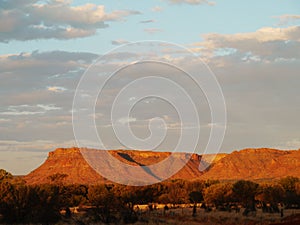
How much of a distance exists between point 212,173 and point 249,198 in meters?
98.2

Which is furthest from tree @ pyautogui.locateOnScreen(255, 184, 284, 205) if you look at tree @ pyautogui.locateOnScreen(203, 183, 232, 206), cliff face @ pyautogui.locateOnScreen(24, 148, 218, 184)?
cliff face @ pyautogui.locateOnScreen(24, 148, 218, 184)

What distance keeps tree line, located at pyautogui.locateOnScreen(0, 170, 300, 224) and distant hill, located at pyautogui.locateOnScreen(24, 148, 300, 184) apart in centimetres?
6041

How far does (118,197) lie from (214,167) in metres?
117

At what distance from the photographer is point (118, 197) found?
5953cm

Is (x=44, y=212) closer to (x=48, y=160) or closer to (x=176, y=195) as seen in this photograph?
(x=176, y=195)

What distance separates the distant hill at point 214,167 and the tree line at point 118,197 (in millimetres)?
60407

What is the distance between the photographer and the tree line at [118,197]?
143 ft

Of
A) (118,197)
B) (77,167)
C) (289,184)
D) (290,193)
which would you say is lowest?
(290,193)

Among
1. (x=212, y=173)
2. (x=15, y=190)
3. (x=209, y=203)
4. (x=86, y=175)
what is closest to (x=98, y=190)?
(x=15, y=190)

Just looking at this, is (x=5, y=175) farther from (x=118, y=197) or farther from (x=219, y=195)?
(x=219, y=195)

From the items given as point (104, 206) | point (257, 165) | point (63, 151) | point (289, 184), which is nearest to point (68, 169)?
point (63, 151)

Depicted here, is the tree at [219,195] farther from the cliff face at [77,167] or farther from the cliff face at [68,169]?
the cliff face at [77,167]

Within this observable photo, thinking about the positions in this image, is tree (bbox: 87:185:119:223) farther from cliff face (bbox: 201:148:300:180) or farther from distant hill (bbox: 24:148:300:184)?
cliff face (bbox: 201:148:300:180)

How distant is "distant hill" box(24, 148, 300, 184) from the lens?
15250 cm
